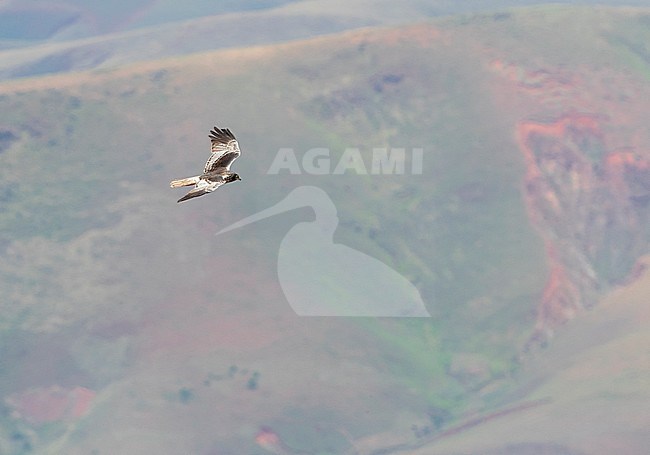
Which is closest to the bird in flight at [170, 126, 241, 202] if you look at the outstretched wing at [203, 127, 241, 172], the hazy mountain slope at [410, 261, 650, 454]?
the outstretched wing at [203, 127, 241, 172]

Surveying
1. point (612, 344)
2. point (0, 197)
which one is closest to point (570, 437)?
point (612, 344)

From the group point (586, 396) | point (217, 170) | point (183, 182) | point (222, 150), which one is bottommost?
point (586, 396)

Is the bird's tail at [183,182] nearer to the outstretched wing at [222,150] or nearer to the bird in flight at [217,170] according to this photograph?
the bird in flight at [217,170]

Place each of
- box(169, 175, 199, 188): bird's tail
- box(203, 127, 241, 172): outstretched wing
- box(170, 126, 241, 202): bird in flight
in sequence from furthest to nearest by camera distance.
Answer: box(203, 127, 241, 172): outstretched wing < box(170, 126, 241, 202): bird in flight < box(169, 175, 199, 188): bird's tail

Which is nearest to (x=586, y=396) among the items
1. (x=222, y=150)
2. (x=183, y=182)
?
(x=222, y=150)

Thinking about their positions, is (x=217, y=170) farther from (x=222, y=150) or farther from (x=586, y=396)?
(x=586, y=396)

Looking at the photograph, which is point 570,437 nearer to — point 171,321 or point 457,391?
point 457,391

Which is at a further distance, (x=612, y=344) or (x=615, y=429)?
(x=612, y=344)

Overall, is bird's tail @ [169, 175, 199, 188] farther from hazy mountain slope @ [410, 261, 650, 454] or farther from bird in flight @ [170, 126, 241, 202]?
hazy mountain slope @ [410, 261, 650, 454]
